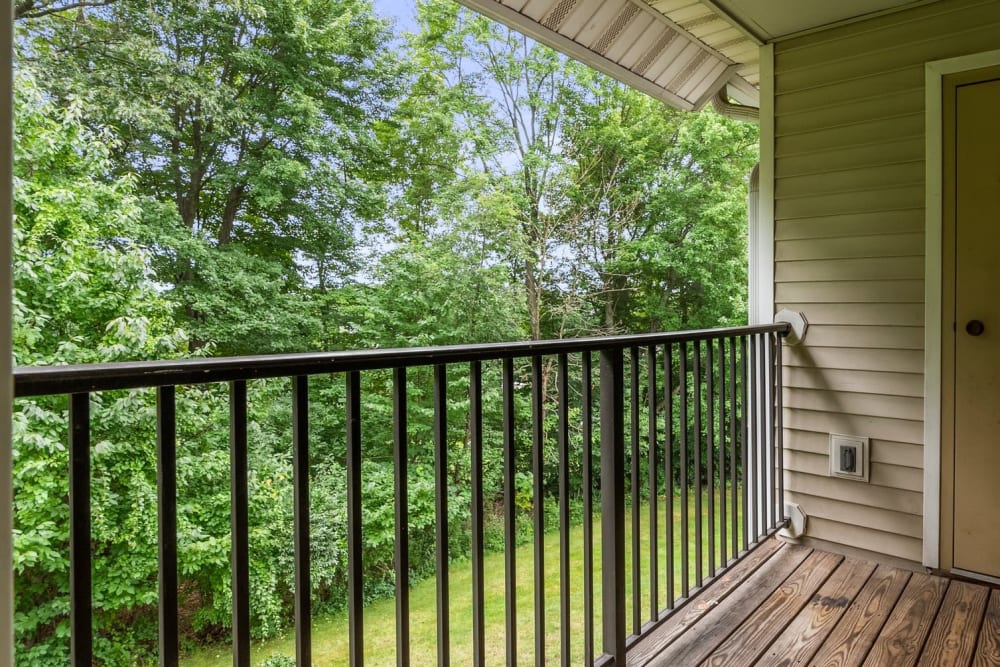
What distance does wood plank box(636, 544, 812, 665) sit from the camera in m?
1.78

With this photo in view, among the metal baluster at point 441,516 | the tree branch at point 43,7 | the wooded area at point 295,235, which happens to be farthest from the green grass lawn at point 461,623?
the tree branch at point 43,7

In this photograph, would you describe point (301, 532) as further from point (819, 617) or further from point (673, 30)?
point (673, 30)


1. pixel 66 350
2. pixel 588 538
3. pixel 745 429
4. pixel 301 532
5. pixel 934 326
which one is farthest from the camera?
pixel 66 350

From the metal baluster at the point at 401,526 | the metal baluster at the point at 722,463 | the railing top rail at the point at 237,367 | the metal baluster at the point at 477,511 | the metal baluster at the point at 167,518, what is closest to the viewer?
the railing top rail at the point at 237,367

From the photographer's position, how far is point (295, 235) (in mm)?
8062

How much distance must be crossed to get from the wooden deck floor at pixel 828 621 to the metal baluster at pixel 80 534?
145cm

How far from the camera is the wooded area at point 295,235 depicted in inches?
229

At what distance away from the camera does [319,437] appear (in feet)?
23.7

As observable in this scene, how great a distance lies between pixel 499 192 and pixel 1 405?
8.38 m

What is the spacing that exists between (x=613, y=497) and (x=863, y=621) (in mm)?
1084

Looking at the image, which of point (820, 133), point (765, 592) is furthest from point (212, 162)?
point (765, 592)

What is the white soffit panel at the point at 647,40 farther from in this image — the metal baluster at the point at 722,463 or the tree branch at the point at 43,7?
the tree branch at the point at 43,7

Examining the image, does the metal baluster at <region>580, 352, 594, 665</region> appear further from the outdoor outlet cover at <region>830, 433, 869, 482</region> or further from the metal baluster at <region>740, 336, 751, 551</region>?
the outdoor outlet cover at <region>830, 433, 869, 482</region>

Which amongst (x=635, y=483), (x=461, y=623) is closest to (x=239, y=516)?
(x=635, y=483)
